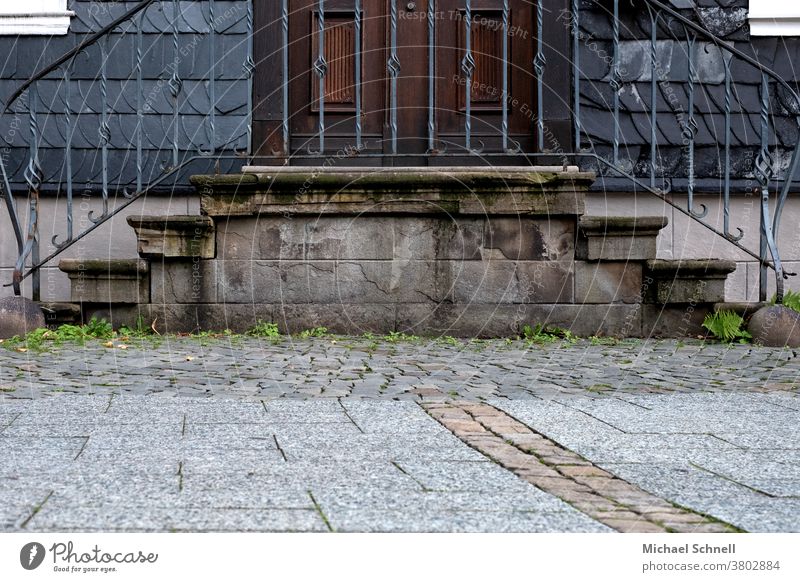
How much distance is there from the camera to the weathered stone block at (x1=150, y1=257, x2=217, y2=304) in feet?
20.1

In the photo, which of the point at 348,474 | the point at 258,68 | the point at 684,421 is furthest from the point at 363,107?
the point at 348,474

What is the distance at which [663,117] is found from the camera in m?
7.33

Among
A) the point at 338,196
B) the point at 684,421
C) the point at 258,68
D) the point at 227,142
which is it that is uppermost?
the point at 258,68

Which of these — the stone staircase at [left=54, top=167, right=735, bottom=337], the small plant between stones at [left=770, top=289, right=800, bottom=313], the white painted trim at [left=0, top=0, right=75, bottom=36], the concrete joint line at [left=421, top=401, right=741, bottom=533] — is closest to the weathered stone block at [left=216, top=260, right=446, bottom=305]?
the stone staircase at [left=54, top=167, right=735, bottom=337]

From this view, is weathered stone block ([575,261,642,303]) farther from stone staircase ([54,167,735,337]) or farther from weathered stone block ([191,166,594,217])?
weathered stone block ([191,166,594,217])

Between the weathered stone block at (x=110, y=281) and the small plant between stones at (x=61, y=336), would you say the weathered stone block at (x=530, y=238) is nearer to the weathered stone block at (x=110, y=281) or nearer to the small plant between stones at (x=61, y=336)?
the weathered stone block at (x=110, y=281)

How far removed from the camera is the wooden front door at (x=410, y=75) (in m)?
7.43

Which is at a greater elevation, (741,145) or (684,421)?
(741,145)

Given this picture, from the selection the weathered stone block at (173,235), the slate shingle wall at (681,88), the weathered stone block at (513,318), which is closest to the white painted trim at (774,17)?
the slate shingle wall at (681,88)

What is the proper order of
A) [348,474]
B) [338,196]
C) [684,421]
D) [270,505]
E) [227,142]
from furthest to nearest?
1. [227,142]
2. [338,196]
3. [684,421]
4. [348,474]
5. [270,505]

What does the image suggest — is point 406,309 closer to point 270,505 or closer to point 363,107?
point 363,107

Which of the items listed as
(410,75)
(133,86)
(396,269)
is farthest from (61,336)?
(410,75)

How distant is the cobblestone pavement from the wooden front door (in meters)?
2.49

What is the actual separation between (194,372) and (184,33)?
11.6 ft
